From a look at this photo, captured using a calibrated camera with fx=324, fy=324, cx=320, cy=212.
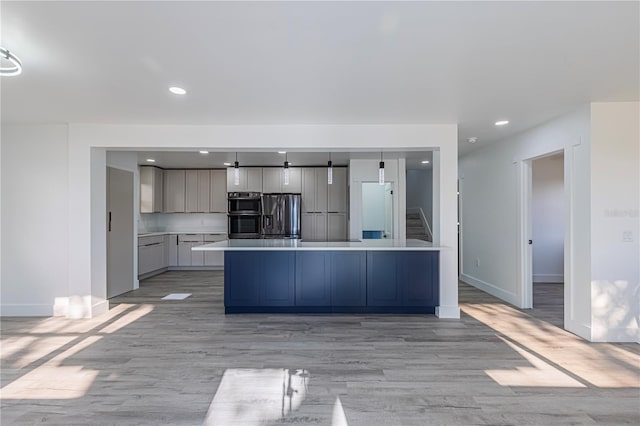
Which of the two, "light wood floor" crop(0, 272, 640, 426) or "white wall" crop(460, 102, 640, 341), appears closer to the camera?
"light wood floor" crop(0, 272, 640, 426)

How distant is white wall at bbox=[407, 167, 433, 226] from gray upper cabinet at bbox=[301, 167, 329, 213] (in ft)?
9.52

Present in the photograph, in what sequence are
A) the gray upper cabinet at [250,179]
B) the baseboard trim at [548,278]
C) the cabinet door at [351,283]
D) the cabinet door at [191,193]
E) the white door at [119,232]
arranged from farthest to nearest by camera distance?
the cabinet door at [191,193] → the gray upper cabinet at [250,179] → the baseboard trim at [548,278] → the white door at [119,232] → the cabinet door at [351,283]

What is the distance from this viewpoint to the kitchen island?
4.07 meters

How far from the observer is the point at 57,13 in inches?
70.7

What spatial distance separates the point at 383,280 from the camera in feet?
13.5

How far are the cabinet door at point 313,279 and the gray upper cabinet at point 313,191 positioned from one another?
10.3ft

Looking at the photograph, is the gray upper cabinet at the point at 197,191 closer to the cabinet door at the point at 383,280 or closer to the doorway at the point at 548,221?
the cabinet door at the point at 383,280

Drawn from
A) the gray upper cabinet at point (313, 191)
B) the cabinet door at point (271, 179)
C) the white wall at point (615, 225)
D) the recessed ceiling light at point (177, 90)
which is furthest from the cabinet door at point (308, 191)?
the white wall at point (615, 225)

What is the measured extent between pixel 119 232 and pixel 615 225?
6.43 m

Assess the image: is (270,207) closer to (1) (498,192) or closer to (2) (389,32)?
(1) (498,192)

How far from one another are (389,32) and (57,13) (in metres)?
1.89

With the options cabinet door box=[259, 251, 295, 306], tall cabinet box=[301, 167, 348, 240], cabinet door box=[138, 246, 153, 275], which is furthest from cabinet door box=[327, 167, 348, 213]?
cabinet door box=[138, 246, 153, 275]

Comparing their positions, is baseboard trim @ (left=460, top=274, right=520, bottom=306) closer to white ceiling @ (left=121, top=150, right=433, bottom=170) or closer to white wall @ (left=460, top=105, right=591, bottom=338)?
white wall @ (left=460, top=105, right=591, bottom=338)

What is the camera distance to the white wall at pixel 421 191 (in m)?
8.52
